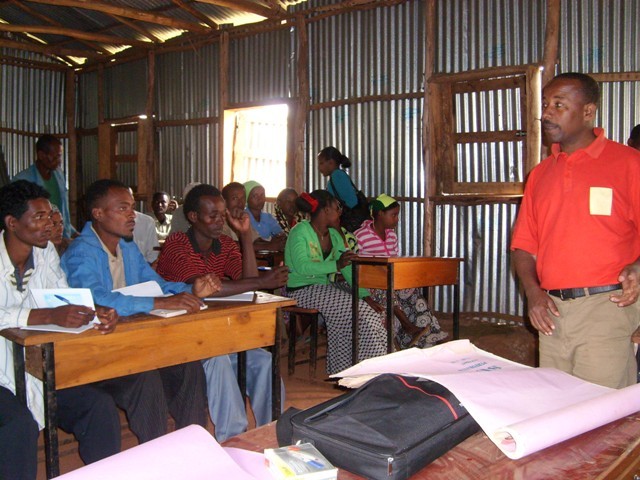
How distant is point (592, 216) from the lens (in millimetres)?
2270

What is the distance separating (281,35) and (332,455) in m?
8.05

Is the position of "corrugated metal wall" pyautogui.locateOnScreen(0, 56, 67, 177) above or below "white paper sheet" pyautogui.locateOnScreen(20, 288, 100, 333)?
above

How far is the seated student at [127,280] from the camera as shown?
283 centimetres

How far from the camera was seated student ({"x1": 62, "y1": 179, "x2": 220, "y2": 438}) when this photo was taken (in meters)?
2.83

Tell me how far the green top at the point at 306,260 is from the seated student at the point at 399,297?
45 centimetres

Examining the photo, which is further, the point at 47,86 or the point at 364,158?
the point at 47,86

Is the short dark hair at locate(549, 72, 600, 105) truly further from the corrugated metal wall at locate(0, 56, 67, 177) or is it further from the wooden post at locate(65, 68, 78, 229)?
the wooden post at locate(65, 68, 78, 229)

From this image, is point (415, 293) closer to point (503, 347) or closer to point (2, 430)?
point (503, 347)

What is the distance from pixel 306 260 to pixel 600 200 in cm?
281

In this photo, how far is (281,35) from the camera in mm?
8547

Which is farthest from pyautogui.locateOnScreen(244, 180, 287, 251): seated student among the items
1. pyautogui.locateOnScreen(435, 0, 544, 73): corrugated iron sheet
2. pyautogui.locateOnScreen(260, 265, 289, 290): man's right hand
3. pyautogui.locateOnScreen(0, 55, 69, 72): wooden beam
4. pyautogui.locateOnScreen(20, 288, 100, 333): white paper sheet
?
pyautogui.locateOnScreen(0, 55, 69, 72): wooden beam

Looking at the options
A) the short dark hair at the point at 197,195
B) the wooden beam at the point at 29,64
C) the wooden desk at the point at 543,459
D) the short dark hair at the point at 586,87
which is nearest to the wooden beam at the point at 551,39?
the short dark hair at the point at 197,195

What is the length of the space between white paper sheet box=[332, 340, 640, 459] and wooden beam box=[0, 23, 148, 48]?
917 cm

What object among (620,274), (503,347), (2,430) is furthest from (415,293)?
(2,430)
